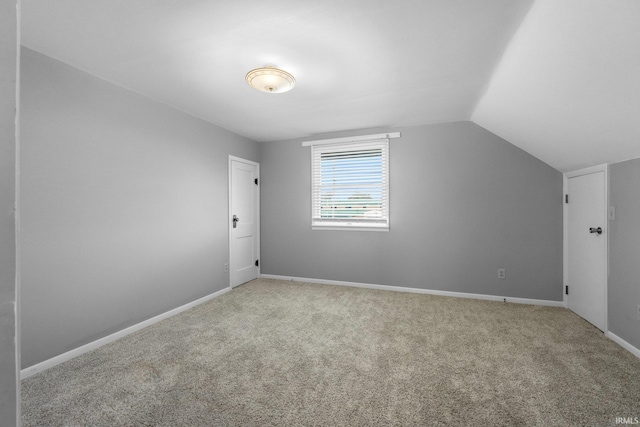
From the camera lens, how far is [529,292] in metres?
3.43

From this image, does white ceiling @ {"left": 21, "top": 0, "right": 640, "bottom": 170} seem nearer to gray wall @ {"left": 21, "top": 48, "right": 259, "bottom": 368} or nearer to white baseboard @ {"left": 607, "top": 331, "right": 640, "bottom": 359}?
gray wall @ {"left": 21, "top": 48, "right": 259, "bottom": 368}

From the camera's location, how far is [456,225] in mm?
3703

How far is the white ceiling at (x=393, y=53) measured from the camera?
1604 mm

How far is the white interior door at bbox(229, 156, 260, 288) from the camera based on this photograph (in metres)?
4.15

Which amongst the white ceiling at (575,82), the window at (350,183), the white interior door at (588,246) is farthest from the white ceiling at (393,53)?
the window at (350,183)

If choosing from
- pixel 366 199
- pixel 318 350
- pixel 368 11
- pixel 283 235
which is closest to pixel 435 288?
pixel 366 199

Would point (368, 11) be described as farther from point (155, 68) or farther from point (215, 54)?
point (155, 68)

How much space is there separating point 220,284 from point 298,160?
2.34m

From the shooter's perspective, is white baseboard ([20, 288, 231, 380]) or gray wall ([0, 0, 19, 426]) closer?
gray wall ([0, 0, 19, 426])

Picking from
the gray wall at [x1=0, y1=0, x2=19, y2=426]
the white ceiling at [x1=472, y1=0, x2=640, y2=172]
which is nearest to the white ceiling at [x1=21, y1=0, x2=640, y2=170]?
the white ceiling at [x1=472, y1=0, x2=640, y2=172]

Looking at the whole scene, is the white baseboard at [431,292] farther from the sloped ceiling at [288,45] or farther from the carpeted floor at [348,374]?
the sloped ceiling at [288,45]

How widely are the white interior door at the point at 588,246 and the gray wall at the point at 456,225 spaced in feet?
0.61

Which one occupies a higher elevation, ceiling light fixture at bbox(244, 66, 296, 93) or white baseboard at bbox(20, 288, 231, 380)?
ceiling light fixture at bbox(244, 66, 296, 93)

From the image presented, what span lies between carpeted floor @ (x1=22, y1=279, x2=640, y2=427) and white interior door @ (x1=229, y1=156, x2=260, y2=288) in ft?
4.23
